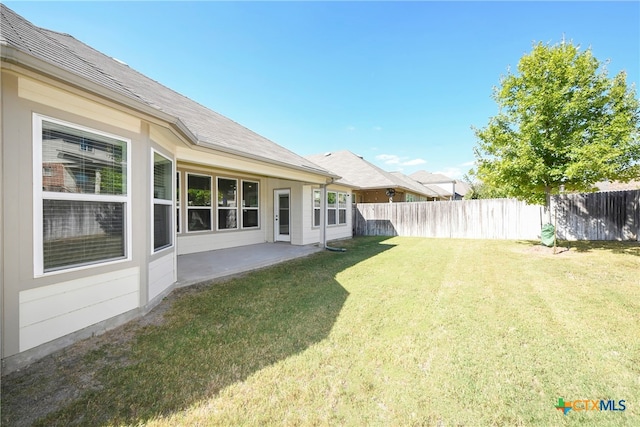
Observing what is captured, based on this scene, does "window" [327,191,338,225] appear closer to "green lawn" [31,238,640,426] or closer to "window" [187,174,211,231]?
"window" [187,174,211,231]

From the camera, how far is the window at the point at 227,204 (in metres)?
8.95

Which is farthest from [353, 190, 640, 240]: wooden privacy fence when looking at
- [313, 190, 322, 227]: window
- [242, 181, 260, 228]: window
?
[242, 181, 260, 228]: window

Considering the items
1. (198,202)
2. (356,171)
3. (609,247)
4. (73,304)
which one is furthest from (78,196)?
(356,171)

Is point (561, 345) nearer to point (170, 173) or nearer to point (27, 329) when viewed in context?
point (27, 329)

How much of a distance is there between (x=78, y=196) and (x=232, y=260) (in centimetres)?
450

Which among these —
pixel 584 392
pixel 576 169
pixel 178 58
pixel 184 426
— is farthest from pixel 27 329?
pixel 576 169

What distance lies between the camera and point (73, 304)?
3.01 meters

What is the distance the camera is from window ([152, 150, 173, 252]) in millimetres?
4285

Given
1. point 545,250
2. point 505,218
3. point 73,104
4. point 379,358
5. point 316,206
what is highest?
point 73,104

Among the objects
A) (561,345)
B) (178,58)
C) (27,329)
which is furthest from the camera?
(178,58)

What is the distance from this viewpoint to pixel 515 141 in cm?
879

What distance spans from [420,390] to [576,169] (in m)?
8.82

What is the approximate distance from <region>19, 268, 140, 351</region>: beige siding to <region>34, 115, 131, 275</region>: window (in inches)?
9.2

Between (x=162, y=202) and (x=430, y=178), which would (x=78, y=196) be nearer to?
(x=162, y=202)
